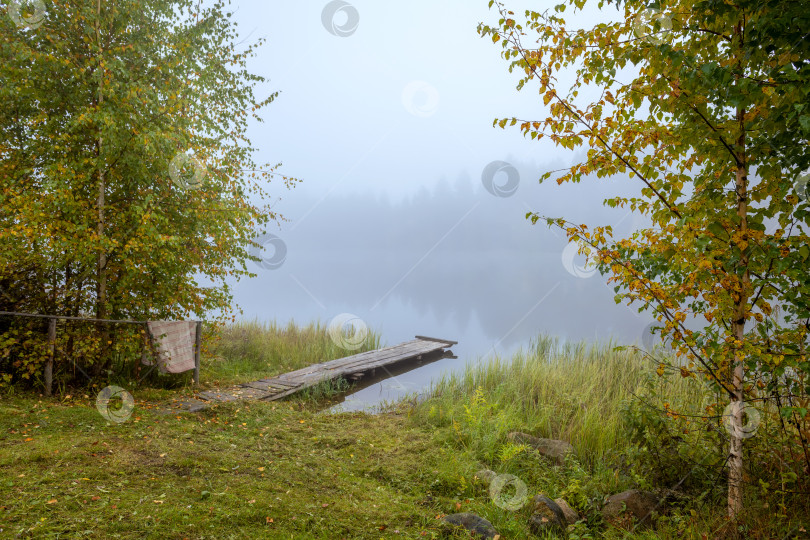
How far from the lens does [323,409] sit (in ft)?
28.0

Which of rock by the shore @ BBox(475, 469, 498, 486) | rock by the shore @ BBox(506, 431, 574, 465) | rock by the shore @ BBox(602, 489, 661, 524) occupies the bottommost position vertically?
rock by the shore @ BBox(475, 469, 498, 486)

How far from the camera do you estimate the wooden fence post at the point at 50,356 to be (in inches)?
268

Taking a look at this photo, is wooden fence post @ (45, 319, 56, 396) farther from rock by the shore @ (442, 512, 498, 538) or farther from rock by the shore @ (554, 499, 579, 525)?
rock by the shore @ (554, 499, 579, 525)

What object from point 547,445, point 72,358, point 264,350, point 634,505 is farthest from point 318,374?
point 634,505

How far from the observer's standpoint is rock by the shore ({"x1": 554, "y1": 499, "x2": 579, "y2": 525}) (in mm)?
4219

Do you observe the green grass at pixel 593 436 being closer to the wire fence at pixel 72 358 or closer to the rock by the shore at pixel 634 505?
the rock by the shore at pixel 634 505

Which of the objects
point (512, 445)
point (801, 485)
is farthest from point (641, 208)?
point (512, 445)

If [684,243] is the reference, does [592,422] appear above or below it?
below

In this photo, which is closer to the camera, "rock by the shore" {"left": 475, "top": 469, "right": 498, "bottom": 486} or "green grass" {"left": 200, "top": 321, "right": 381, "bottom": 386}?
"rock by the shore" {"left": 475, "top": 469, "right": 498, "bottom": 486}

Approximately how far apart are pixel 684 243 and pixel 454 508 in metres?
3.23

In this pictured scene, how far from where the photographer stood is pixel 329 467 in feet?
17.3

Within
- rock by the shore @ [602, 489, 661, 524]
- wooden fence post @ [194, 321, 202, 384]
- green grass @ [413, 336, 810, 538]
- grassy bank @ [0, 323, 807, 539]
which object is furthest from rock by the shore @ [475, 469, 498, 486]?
wooden fence post @ [194, 321, 202, 384]

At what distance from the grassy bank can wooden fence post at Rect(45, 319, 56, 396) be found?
1.06 ft

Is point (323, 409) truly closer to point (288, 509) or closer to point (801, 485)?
point (288, 509)
